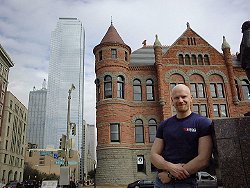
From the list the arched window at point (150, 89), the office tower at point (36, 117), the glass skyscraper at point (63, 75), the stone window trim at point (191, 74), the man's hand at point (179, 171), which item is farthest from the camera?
the office tower at point (36, 117)

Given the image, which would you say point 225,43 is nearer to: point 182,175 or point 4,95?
point 182,175

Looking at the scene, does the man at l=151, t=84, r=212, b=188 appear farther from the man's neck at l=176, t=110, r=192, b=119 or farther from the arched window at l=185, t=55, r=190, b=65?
the arched window at l=185, t=55, r=190, b=65

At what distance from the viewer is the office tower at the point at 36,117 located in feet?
537

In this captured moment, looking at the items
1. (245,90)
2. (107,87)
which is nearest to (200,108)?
(245,90)

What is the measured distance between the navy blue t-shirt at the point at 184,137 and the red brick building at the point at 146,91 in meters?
23.5

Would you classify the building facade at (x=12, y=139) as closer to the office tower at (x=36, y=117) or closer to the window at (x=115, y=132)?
the window at (x=115, y=132)

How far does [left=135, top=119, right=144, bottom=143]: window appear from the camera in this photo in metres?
28.6

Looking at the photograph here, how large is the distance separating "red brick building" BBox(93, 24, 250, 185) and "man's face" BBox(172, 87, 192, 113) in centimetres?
2358

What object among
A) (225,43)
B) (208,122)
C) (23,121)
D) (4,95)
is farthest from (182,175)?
(23,121)

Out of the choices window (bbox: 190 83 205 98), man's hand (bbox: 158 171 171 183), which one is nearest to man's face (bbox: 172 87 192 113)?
man's hand (bbox: 158 171 171 183)

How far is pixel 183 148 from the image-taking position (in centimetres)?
345

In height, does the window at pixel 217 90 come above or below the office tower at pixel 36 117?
below

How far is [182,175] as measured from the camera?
3.32 meters

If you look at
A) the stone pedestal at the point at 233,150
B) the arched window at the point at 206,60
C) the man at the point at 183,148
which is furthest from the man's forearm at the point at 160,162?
the arched window at the point at 206,60
